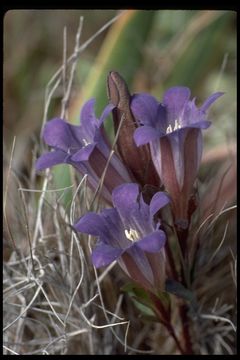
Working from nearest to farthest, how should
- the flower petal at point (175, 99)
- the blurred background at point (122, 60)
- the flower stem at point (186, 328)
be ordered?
the flower petal at point (175, 99) → the flower stem at point (186, 328) → the blurred background at point (122, 60)

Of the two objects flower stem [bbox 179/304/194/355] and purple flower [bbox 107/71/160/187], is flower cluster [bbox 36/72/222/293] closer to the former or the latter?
purple flower [bbox 107/71/160/187]

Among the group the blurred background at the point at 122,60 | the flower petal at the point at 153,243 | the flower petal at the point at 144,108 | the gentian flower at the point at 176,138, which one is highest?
the blurred background at the point at 122,60

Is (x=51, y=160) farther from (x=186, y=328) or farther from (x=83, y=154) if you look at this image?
(x=186, y=328)

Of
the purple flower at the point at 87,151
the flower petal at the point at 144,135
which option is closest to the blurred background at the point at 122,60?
the purple flower at the point at 87,151

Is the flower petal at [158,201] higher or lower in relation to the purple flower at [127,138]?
lower

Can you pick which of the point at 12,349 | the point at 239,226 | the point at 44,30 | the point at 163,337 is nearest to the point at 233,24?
the point at 44,30

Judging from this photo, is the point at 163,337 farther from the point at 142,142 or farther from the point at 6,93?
the point at 6,93

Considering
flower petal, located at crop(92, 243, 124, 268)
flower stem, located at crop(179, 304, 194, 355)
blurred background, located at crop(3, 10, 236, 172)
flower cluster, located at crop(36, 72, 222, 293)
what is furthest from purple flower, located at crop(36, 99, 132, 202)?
blurred background, located at crop(3, 10, 236, 172)

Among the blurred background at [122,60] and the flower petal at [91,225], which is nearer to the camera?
the flower petal at [91,225]

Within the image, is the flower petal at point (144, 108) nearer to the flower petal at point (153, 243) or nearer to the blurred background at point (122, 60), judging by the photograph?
the flower petal at point (153, 243)
